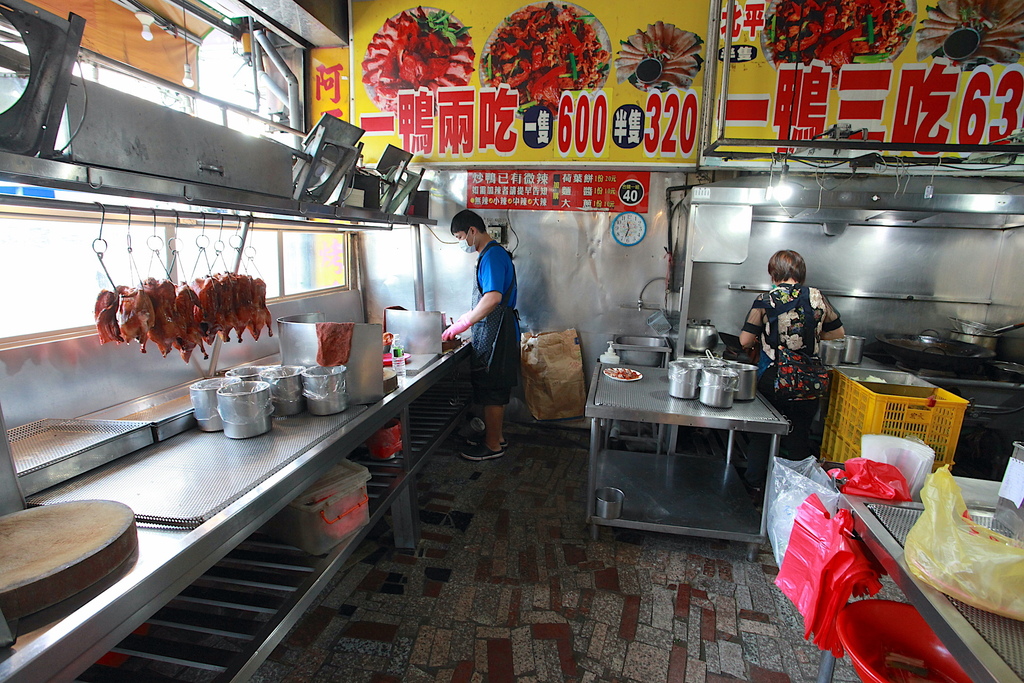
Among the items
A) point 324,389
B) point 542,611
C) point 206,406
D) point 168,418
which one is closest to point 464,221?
point 324,389

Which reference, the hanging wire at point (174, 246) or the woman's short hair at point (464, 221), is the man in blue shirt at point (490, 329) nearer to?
the woman's short hair at point (464, 221)

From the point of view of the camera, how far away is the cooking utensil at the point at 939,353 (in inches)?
138

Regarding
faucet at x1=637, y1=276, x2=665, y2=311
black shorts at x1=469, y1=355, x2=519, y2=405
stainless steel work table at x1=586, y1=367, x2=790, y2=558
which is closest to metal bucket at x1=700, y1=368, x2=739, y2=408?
stainless steel work table at x1=586, y1=367, x2=790, y2=558

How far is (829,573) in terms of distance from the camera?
1.61 m

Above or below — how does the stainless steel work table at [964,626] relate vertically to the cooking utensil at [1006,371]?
below

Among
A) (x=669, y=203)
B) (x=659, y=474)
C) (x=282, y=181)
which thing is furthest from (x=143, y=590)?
(x=669, y=203)

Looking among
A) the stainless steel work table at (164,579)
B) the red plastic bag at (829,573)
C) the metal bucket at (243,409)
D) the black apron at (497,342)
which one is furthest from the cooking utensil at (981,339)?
the metal bucket at (243,409)

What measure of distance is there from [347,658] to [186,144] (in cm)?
208

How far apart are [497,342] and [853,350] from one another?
2.84 meters

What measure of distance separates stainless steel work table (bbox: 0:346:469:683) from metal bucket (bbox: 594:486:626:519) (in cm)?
129

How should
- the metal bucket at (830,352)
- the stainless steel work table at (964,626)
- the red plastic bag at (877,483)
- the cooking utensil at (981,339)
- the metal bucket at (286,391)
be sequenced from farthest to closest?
the cooking utensil at (981,339) < the metal bucket at (830,352) < the metal bucket at (286,391) < the red plastic bag at (877,483) < the stainless steel work table at (964,626)

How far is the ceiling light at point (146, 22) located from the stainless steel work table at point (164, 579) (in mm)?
2543

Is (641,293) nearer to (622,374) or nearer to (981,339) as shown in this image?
(622,374)

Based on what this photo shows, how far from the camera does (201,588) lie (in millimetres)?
2334
